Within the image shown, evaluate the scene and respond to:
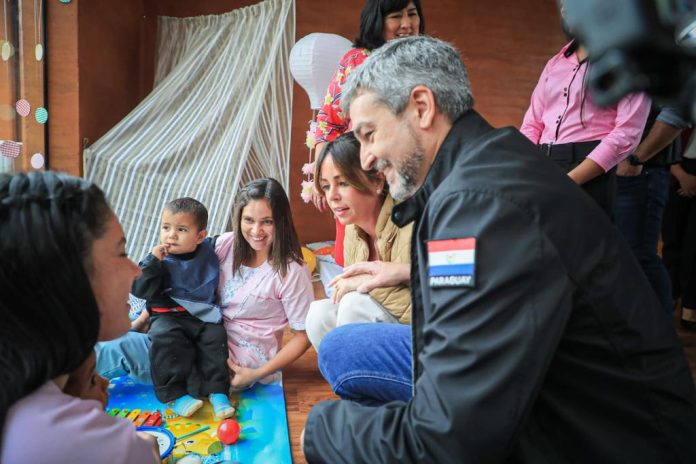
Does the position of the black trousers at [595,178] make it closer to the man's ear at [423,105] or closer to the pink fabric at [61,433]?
the man's ear at [423,105]

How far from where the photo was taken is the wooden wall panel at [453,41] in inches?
178

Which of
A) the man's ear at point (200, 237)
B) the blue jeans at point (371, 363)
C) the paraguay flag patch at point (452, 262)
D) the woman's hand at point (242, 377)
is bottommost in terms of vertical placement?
the woman's hand at point (242, 377)

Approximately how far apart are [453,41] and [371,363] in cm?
397

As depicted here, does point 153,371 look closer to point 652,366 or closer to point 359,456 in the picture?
point 359,456

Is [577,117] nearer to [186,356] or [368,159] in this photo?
[368,159]

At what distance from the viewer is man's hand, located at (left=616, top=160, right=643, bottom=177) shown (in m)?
2.19

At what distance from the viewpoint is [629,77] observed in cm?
48

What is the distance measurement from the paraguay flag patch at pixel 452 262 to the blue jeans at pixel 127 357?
5.24ft

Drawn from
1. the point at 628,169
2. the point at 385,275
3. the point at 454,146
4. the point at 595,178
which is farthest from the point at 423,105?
the point at 628,169

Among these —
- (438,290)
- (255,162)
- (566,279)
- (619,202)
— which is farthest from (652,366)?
(255,162)

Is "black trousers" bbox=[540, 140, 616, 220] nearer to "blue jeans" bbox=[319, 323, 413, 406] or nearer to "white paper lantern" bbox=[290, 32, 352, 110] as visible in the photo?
"blue jeans" bbox=[319, 323, 413, 406]

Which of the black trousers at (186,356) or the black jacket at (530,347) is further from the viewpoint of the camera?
the black trousers at (186,356)

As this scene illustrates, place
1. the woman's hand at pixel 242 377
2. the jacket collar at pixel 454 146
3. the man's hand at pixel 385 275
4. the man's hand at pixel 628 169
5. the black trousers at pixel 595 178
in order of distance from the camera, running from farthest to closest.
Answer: the man's hand at pixel 628 169 → the woman's hand at pixel 242 377 → the black trousers at pixel 595 178 → the man's hand at pixel 385 275 → the jacket collar at pixel 454 146

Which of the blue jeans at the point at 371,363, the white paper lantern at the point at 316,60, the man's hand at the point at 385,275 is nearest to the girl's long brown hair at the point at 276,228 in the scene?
the man's hand at the point at 385,275
